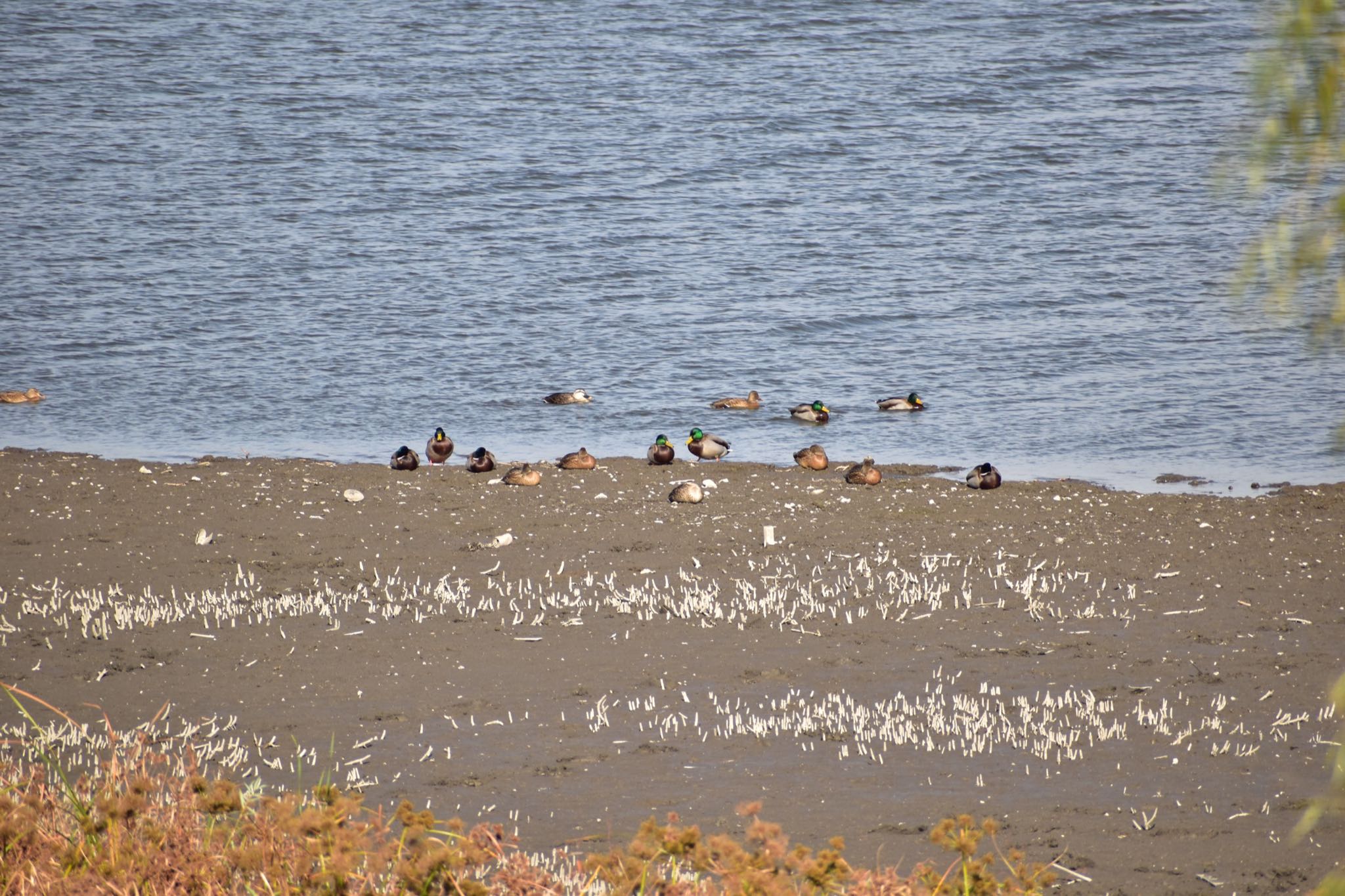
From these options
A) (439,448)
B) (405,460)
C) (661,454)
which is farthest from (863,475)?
(405,460)

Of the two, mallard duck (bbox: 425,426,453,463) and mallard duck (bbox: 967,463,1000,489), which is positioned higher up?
mallard duck (bbox: 967,463,1000,489)

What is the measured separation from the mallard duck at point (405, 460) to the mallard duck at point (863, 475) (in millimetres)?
5194

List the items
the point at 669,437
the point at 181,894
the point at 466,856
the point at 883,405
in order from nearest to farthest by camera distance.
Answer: the point at 466,856 < the point at 181,894 < the point at 669,437 < the point at 883,405

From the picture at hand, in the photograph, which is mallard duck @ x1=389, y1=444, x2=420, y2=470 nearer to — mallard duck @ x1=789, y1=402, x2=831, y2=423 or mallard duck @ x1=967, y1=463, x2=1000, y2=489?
mallard duck @ x1=789, y1=402, x2=831, y2=423

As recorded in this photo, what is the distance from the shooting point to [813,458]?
16.5m

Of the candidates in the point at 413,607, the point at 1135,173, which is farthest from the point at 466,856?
the point at 1135,173

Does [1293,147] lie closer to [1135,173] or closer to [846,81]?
[1135,173]

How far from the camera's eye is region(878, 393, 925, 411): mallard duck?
794 inches

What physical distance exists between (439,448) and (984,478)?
6.70 meters

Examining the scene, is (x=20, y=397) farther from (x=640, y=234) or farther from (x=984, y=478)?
(x=640, y=234)

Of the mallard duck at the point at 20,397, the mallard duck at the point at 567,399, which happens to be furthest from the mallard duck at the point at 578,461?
the mallard duck at the point at 20,397

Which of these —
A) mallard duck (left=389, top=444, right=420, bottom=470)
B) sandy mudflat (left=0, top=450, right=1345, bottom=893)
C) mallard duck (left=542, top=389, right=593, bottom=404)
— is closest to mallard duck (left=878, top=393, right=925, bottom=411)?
mallard duck (left=542, top=389, right=593, bottom=404)

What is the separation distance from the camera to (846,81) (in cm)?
4175

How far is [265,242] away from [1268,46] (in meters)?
30.3
